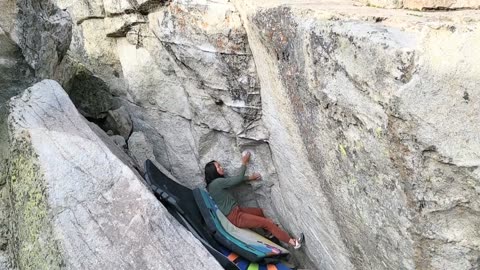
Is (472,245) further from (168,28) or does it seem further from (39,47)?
(39,47)

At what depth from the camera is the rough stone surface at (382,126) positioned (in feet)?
8.05

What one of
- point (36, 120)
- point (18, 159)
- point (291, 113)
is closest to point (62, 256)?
point (18, 159)

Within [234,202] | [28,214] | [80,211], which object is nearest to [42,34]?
[28,214]

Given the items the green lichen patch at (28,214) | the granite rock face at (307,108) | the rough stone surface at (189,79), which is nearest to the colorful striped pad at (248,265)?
the granite rock face at (307,108)

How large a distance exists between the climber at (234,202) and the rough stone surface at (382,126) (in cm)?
95

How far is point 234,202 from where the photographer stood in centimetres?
505

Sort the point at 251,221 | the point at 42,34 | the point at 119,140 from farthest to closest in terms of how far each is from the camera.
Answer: the point at 119,140 → the point at 251,221 → the point at 42,34

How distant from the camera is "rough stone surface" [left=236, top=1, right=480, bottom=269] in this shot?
2455 millimetres

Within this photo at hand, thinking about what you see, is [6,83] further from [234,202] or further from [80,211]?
[234,202]

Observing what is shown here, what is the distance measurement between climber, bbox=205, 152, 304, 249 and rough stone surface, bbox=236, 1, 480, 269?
0.95 m

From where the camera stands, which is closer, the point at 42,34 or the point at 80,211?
the point at 80,211

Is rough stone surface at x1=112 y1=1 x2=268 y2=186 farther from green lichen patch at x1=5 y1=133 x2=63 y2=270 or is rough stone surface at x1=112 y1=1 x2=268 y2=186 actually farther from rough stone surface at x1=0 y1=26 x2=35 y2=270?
green lichen patch at x1=5 y1=133 x2=63 y2=270

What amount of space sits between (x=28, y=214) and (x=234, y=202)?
6.70 ft

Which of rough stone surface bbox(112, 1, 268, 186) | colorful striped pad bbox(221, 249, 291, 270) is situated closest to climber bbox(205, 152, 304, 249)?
rough stone surface bbox(112, 1, 268, 186)
